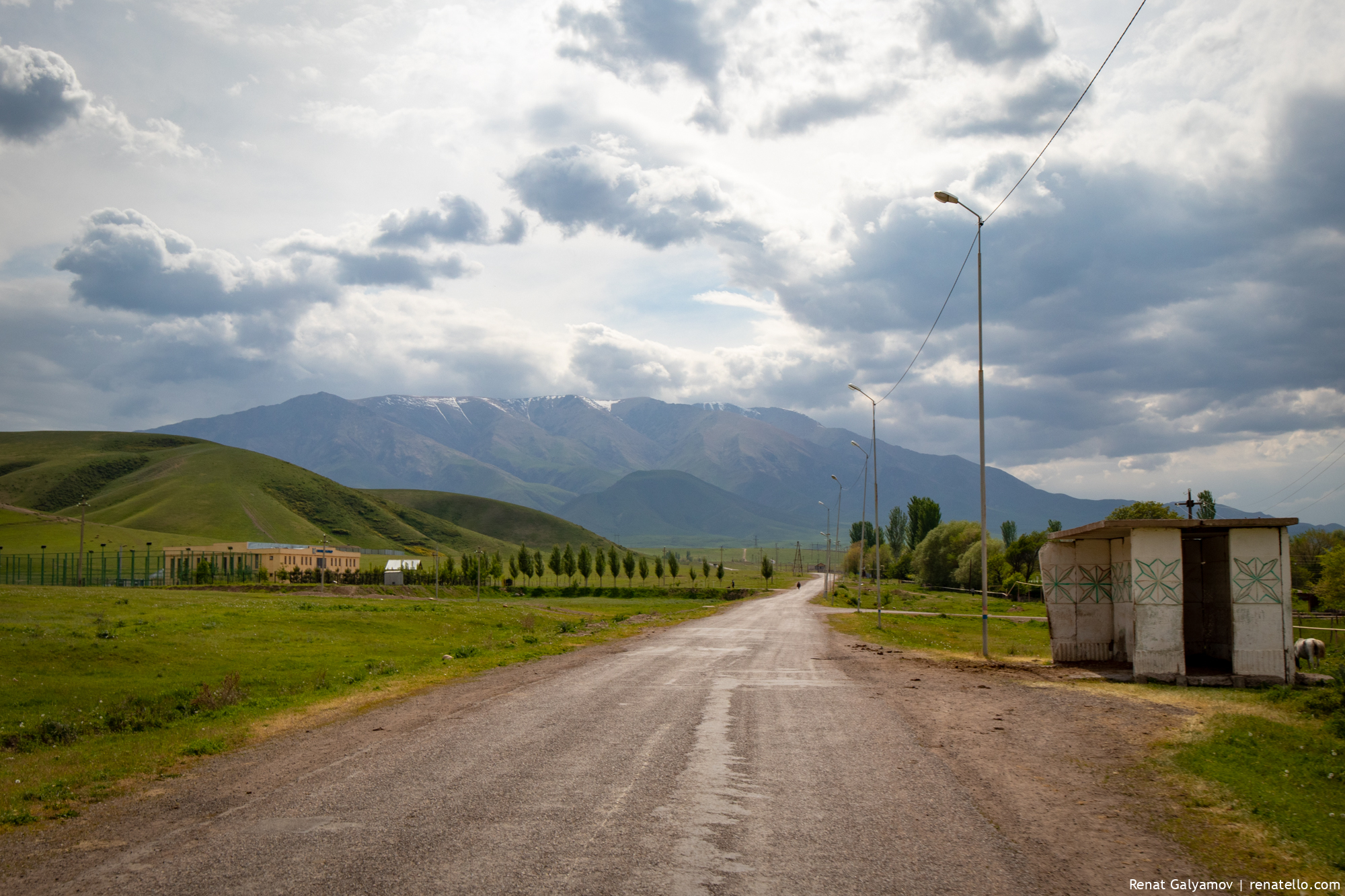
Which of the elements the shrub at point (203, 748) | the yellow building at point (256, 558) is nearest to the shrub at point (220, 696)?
the shrub at point (203, 748)

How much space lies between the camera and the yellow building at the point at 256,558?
106 metres

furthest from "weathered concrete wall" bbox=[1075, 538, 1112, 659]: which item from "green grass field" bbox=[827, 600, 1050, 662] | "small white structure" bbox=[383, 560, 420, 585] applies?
"small white structure" bbox=[383, 560, 420, 585]

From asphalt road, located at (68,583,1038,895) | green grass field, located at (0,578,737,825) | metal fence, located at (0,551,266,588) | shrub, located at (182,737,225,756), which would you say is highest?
asphalt road, located at (68,583,1038,895)

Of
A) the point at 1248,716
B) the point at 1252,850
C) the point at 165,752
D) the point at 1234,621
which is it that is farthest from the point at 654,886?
the point at 1234,621

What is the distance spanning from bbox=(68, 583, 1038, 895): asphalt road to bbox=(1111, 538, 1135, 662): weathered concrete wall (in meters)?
13.9

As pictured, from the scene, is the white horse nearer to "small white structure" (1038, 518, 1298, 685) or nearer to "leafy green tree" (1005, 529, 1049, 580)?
"small white structure" (1038, 518, 1298, 685)

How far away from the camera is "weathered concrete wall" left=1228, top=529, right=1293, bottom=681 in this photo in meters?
18.6

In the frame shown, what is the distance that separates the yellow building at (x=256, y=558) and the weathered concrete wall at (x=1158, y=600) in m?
102

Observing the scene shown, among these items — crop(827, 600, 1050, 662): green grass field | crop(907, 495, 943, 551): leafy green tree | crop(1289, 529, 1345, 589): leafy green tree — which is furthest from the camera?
crop(907, 495, 943, 551): leafy green tree

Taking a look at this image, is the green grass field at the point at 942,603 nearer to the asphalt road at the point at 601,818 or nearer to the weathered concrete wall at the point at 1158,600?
the weathered concrete wall at the point at 1158,600

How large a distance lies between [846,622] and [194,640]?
117 ft

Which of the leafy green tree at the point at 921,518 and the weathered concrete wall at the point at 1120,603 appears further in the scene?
the leafy green tree at the point at 921,518

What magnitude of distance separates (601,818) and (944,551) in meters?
115

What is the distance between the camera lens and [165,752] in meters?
12.4
